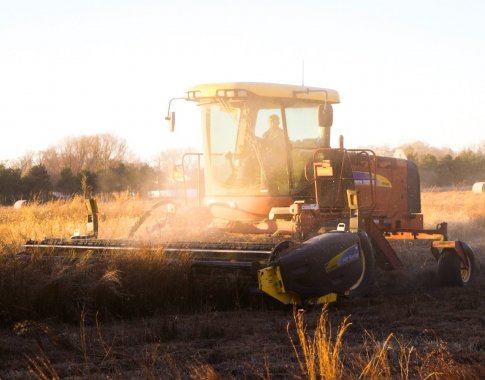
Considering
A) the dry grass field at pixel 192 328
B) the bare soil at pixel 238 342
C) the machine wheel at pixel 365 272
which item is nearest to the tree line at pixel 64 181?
the machine wheel at pixel 365 272

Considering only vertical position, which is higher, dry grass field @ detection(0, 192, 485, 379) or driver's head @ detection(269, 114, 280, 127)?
driver's head @ detection(269, 114, 280, 127)

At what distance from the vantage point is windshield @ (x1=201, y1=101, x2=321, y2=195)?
10.3m

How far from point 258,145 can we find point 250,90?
0.78 m

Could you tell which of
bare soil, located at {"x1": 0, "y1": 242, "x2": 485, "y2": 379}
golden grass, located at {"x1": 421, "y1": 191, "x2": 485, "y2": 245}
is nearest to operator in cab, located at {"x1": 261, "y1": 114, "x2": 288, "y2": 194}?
bare soil, located at {"x1": 0, "y1": 242, "x2": 485, "y2": 379}

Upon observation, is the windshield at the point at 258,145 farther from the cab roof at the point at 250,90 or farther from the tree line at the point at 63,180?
the tree line at the point at 63,180

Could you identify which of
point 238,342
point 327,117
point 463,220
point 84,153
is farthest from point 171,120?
point 84,153

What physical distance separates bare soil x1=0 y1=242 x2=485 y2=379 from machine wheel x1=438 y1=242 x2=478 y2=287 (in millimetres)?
1414

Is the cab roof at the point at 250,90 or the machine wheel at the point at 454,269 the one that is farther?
the cab roof at the point at 250,90

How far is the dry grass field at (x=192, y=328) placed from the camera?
483cm

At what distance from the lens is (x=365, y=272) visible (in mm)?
8461

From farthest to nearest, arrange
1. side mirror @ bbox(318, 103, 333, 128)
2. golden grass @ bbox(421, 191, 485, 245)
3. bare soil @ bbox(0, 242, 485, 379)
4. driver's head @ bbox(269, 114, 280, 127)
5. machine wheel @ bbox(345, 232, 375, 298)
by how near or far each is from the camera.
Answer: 1. golden grass @ bbox(421, 191, 485, 245)
2. driver's head @ bbox(269, 114, 280, 127)
3. side mirror @ bbox(318, 103, 333, 128)
4. machine wheel @ bbox(345, 232, 375, 298)
5. bare soil @ bbox(0, 242, 485, 379)

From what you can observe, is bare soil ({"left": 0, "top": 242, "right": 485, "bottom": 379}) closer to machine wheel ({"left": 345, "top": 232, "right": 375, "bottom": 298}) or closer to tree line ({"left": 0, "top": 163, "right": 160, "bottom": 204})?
machine wheel ({"left": 345, "top": 232, "right": 375, "bottom": 298})

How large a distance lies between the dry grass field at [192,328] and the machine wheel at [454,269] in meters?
0.32

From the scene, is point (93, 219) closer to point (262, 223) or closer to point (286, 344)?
point (262, 223)
